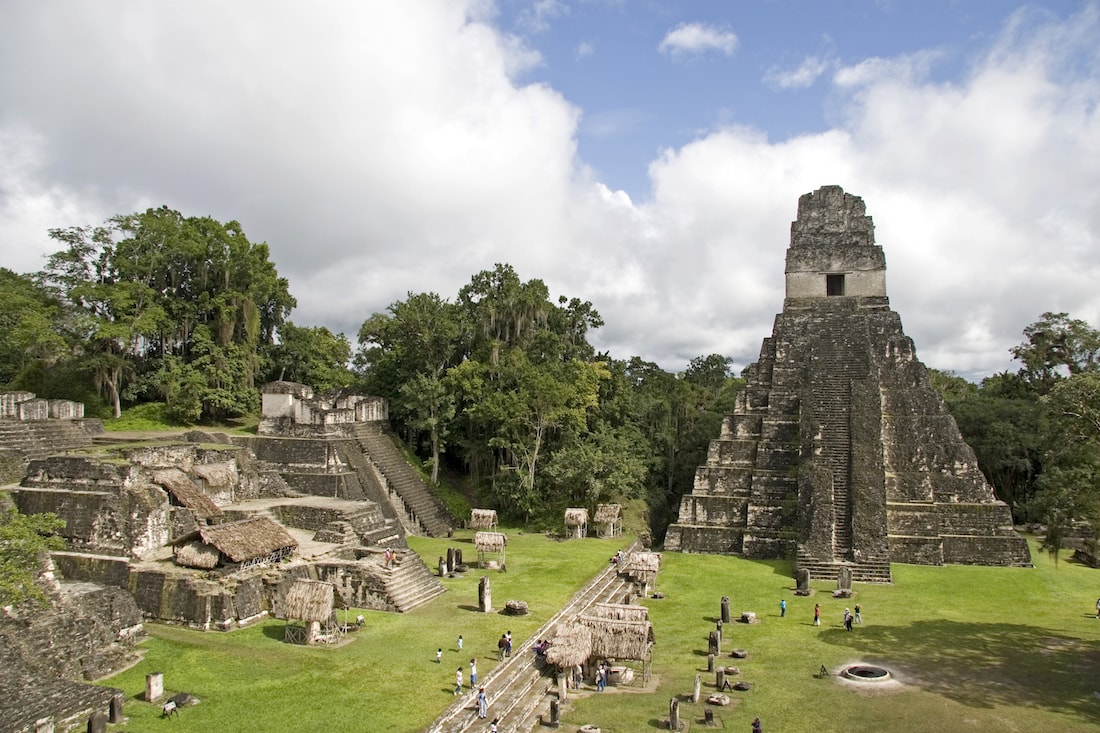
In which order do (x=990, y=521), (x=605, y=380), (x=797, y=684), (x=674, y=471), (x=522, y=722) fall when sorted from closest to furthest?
(x=522, y=722) < (x=797, y=684) < (x=990, y=521) < (x=605, y=380) < (x=674, y=471)

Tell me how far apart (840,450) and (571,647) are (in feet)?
52.5

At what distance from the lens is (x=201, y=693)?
44.3 ft

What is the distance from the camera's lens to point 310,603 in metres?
16.2

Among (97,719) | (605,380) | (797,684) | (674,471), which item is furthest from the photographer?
(674,471)

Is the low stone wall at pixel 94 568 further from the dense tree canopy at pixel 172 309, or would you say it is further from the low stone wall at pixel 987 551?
the low stone wall at pixel 987 551

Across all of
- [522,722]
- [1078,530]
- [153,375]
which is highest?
[153,375]

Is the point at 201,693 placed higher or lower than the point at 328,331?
lower

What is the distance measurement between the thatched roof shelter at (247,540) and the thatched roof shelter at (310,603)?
237 centimetres

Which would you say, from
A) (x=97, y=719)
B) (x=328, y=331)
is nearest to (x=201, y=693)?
(x=97, y=719)

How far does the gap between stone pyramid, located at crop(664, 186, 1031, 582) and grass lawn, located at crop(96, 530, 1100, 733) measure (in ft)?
6.69

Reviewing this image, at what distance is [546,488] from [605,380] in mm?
7974

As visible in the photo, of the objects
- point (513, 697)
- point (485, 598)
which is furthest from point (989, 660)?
point (485, 598)

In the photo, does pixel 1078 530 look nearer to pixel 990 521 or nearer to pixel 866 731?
pixel 990 521

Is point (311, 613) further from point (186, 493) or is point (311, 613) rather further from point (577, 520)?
point (577, 520)
